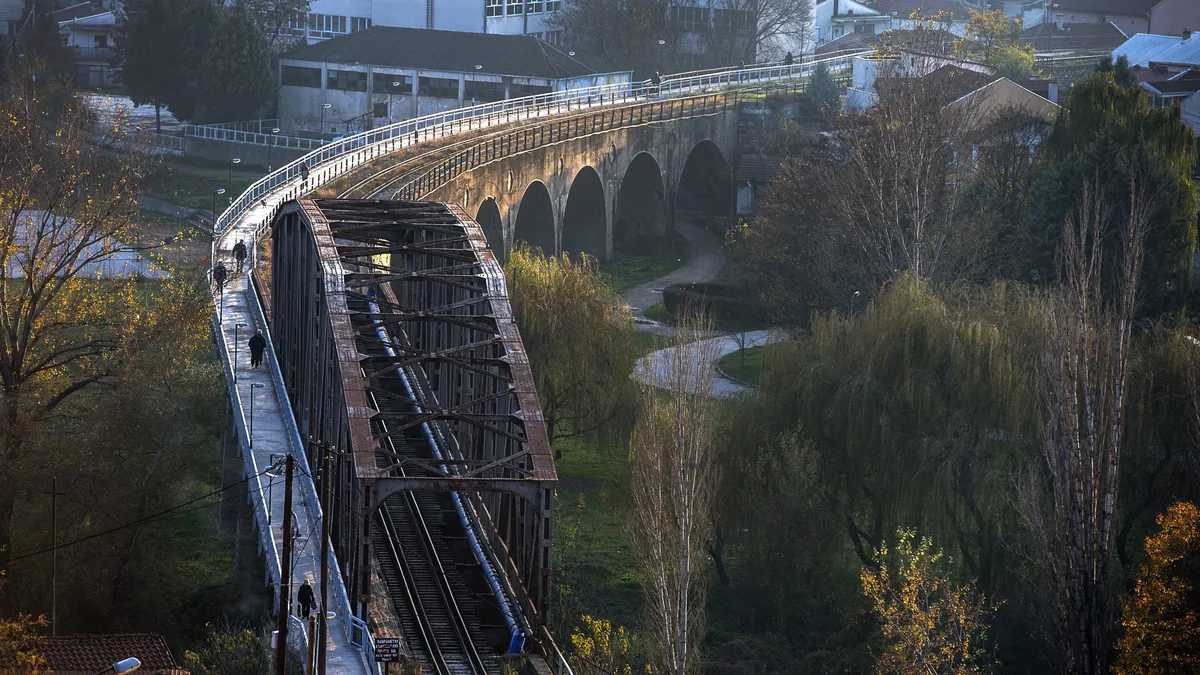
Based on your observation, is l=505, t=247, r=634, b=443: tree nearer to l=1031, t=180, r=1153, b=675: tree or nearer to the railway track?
the railway track

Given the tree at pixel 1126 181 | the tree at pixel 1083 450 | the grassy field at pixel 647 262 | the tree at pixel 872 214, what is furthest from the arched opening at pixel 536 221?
the tree at pixel 1083 450

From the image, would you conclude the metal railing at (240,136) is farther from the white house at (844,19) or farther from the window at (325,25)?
the white house at (844,19)

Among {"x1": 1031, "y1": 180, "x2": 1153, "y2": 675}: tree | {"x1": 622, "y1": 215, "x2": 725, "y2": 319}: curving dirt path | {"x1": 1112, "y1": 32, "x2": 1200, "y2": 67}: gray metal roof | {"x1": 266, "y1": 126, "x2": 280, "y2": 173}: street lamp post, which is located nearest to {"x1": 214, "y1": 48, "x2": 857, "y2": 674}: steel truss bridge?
{"x1": 1031, "y1": 180, "x2": 1153, "y2": 675}: tree

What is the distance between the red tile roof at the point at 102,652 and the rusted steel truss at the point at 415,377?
4.05 meters

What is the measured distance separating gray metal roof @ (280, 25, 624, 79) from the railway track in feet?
190

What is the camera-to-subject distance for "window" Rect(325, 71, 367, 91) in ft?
307

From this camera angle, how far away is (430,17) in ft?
339

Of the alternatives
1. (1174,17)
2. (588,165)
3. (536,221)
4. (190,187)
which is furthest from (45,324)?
(1174,17)

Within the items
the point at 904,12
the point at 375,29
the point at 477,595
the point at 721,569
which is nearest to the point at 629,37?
the point at 375,29

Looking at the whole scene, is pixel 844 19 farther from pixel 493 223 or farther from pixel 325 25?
pixel 493 223

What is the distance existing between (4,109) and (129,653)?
3053 cm

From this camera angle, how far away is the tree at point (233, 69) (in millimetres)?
87812

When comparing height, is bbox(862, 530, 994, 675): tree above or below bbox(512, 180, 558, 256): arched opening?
below

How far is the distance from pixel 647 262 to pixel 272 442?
43.1 metres
